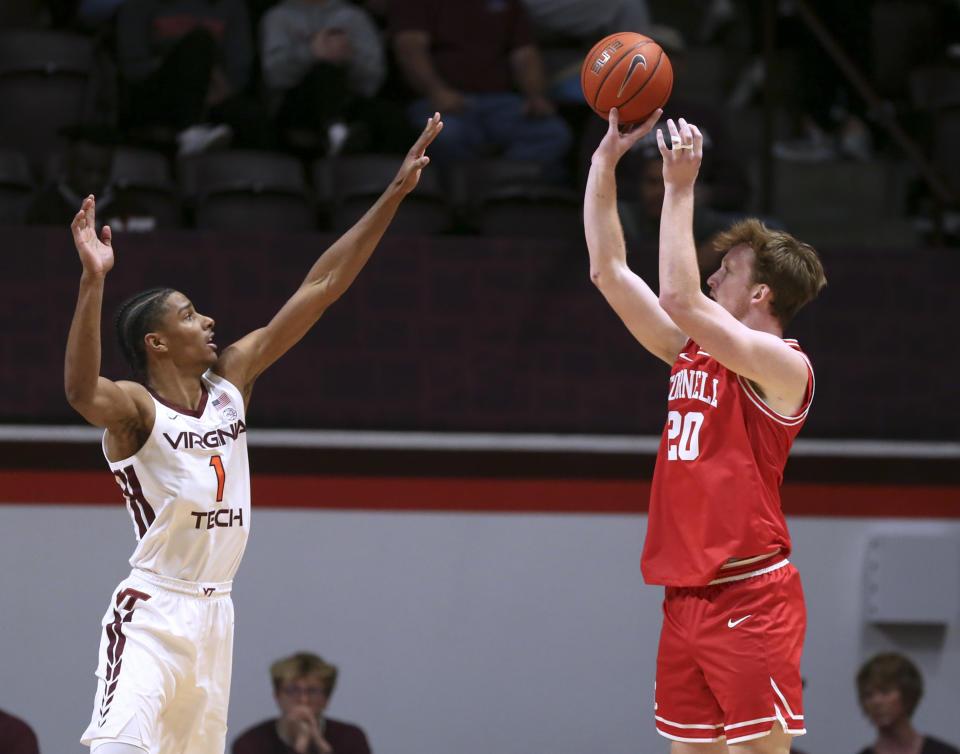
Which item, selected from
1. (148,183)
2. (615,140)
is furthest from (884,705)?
(148,183)

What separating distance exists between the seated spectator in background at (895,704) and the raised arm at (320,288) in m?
2.98

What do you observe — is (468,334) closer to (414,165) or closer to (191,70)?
(414,165)

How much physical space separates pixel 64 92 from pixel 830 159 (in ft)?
14.0

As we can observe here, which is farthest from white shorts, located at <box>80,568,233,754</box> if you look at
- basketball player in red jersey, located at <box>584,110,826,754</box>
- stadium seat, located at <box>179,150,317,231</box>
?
stadium seat, located at <box>179,150,317,231</box>

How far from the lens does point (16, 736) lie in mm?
5379

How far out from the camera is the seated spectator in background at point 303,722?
212 inches

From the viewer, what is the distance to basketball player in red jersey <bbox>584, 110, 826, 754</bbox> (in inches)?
137

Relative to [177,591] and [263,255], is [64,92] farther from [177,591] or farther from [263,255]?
[177,591]

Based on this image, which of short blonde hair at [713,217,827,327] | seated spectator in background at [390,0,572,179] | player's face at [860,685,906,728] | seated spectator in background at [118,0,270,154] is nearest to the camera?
short blonde hair at [713,217,827,327]

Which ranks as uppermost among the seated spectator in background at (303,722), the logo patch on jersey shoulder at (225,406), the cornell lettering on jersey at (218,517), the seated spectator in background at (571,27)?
the seated spectator in background at (571,27)

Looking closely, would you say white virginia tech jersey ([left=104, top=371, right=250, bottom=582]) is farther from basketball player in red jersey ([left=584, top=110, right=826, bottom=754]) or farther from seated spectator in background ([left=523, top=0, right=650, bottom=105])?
seated spectator in background ([left=523, top=0, right=650, bottom=105])

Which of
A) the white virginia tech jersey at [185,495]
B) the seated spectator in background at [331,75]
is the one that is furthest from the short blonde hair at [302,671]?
the seated spectator in background at [331,75]

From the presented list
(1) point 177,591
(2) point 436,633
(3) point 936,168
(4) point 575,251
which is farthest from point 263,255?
(3) point 936,168

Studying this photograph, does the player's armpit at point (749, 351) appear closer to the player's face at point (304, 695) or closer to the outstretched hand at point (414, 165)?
the outstretched hand at point (414, 165)
